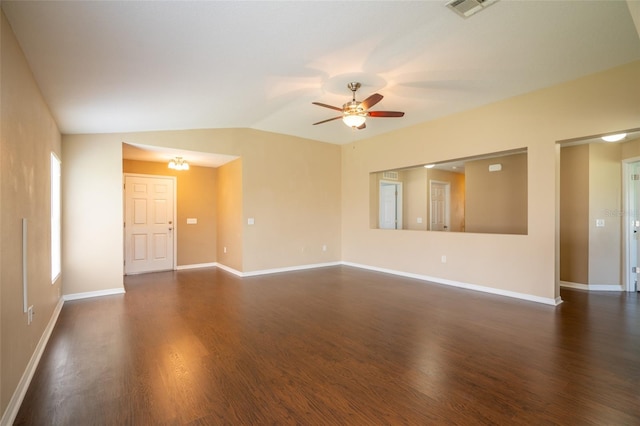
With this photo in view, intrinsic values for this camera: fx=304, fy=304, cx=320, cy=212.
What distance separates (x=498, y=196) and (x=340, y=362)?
4.91 meters

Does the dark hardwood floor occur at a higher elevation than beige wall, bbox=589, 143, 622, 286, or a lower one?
lower

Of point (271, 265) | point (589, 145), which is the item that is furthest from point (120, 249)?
point (589, 145)

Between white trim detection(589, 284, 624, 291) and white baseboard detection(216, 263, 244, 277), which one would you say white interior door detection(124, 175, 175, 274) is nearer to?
white baseboard detection(216, 263, 244, 277)

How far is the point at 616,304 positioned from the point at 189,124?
270 inches

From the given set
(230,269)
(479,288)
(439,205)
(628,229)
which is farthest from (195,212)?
(628,229)

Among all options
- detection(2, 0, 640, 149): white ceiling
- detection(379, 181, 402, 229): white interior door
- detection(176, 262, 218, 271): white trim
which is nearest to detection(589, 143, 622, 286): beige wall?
detection(2, 0, 640, 149): white ceiling

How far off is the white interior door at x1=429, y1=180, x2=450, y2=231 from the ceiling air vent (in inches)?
240

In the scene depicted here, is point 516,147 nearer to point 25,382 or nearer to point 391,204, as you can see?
point 391,204

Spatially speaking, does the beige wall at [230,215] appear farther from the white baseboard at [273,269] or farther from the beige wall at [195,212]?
the beige wall at [195,212]

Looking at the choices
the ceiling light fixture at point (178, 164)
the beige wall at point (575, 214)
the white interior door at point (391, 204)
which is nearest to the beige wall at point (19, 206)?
the ceiling light fixture at point (178, 164)

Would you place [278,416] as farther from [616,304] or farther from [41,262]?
[616,304]

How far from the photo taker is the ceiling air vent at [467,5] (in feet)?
7.55

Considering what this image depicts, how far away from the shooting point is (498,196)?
5871mm

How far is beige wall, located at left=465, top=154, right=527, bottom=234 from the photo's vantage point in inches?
218
